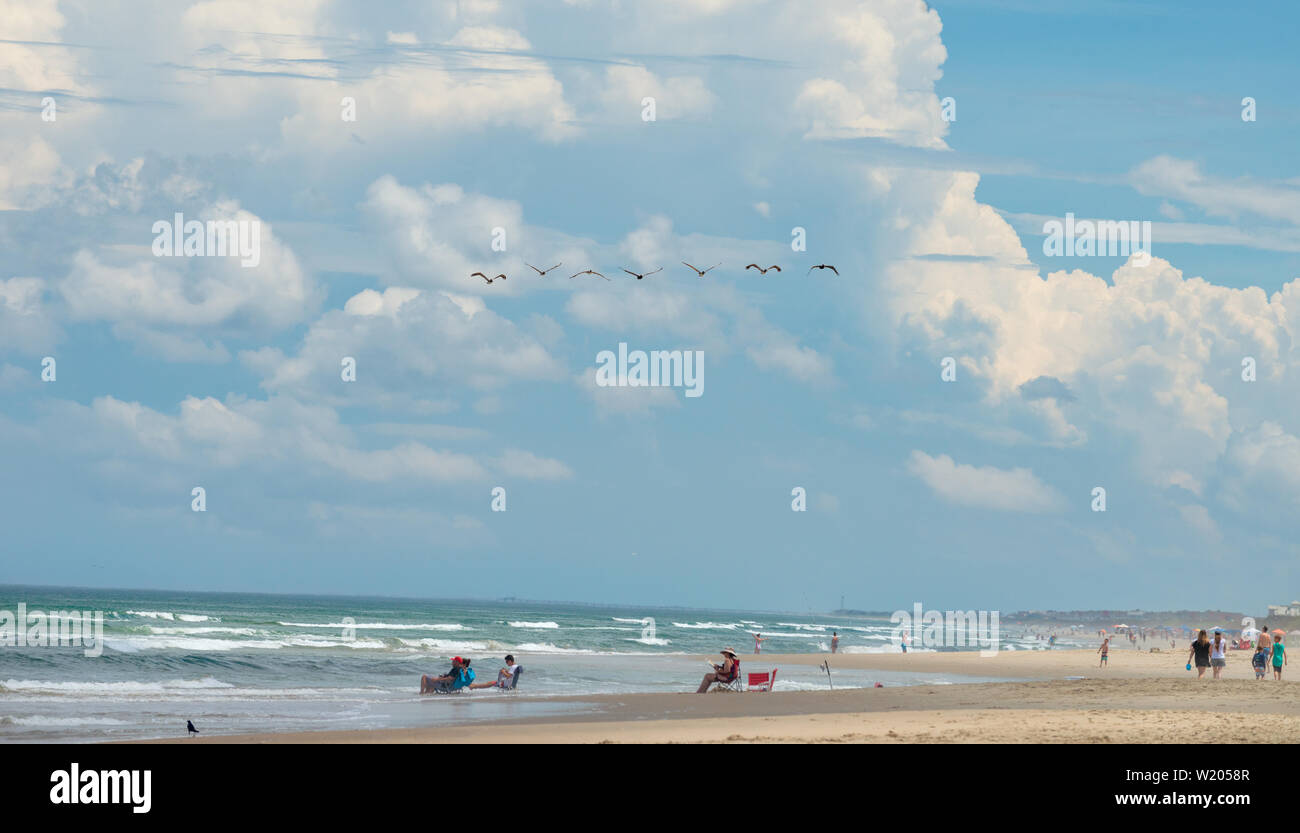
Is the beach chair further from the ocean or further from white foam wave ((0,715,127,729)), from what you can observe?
white foam wave ((0,715,127,729))

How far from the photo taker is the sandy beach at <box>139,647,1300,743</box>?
1655 centimetres

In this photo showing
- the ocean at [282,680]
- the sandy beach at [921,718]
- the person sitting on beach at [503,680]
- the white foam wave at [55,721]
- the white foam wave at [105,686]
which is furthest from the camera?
the person sitting on beach at [503,680]

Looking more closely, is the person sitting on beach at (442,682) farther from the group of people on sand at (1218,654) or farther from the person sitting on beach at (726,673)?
the group of people on sand at (1218,654)

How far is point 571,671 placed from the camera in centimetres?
4125

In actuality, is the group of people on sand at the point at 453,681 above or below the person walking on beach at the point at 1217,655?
below

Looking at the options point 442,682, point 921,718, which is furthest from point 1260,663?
point 442,682

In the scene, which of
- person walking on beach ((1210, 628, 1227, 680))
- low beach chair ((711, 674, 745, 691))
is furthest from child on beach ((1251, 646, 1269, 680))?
low beach chair ((711, 674, 745, 691))

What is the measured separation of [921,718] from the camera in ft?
66.6

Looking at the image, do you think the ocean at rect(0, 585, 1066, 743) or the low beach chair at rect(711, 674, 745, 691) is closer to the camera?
the ocean at rect(0, 585, 1066, 743)

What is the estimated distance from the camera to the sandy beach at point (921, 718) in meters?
16.5

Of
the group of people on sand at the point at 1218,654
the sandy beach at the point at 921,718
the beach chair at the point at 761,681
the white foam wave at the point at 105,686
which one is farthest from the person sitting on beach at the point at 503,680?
the group of people on sand at the point at 1218,654
